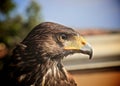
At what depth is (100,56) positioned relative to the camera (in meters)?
1.37

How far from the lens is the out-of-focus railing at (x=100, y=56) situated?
1.35 meters

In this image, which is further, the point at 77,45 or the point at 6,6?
the point at 6,6

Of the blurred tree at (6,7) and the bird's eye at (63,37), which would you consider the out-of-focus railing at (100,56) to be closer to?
the bird's eye at (63,37)

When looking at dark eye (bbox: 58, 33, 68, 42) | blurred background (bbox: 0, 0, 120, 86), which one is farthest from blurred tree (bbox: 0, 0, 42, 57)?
dark eye (bbox: 58, 33, 68, 42)

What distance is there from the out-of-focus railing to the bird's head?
0.15 feet

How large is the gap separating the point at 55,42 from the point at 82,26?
0.21 m

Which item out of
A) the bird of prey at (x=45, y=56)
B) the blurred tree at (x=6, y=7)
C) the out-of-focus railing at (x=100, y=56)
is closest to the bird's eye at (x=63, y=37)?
the bird of prey at (x=45, y=56)

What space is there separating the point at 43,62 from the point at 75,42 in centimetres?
21

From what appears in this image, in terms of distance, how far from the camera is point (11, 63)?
1.34 metres

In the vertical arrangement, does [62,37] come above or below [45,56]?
above

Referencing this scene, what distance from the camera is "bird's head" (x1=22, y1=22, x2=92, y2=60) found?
129 cm

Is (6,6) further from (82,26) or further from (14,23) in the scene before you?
(82,26)

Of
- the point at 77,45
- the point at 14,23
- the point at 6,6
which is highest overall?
the point at 6,6

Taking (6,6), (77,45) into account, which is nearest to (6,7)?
(6,6)
